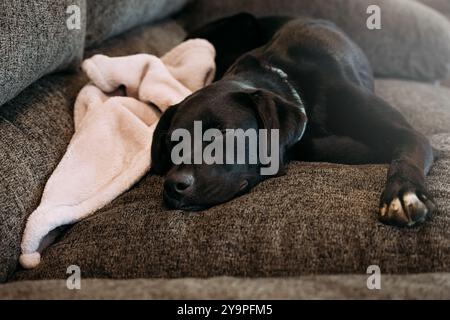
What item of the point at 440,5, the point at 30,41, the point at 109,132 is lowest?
the point at 440,5

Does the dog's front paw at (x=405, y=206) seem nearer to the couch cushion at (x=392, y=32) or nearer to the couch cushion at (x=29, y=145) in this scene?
the couch cushion at (x=29, y=145)

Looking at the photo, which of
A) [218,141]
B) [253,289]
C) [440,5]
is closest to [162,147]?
[218,141]

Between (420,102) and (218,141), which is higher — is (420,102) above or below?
below

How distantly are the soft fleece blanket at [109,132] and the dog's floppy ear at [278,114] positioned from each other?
283mm

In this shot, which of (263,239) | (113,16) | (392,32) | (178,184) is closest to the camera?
(263,239)

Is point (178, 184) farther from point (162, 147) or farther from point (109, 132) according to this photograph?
point (109, 132)

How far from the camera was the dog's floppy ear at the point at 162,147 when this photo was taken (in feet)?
4.40

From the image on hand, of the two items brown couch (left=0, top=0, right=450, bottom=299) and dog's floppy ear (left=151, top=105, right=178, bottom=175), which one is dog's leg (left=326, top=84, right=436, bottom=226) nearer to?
brown couch (left=0, top=0, right=450, bottom=299)

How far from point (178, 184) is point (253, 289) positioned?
0.35 meters

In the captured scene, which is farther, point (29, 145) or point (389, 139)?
point (389, 139)

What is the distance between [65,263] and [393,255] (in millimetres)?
598

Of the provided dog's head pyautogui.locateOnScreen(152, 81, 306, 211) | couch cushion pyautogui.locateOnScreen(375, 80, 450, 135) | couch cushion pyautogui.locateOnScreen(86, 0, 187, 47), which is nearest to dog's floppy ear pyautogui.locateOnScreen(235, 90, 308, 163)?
dog's head pyautogui.locateOnScreen(152, 81, 306, 211)

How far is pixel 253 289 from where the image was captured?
90 centimetres
